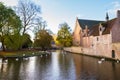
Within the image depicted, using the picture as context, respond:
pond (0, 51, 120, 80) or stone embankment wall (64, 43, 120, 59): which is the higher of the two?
stone embankment wall (64, 43, 120, 59)

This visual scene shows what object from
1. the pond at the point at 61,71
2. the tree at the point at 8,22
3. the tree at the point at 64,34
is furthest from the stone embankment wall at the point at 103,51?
the tree at the point at 64,34

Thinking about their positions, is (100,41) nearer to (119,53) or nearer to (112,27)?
(112,27)

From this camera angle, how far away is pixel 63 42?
86.1 m

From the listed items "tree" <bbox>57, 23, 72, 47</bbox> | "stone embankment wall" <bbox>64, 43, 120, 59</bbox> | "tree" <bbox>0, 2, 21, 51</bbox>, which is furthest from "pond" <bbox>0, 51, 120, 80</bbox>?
"tree" <bbox>57, 23, 72, 47</bbox>

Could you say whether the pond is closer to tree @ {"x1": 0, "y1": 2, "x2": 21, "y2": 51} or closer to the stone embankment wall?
the stone embankment wall

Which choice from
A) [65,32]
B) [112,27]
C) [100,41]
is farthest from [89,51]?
[65,32]

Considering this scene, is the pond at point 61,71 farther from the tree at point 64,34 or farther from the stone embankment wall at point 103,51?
the tree at point 64,34

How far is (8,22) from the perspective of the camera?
50594 mm

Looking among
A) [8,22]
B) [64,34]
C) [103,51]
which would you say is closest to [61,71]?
[103,51]

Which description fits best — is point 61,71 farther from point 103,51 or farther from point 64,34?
point 64,34

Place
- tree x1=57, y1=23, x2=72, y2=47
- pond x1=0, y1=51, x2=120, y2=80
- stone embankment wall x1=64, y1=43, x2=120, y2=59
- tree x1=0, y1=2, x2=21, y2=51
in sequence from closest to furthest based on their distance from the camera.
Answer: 1. pond x1=0, y1=51, x2=120, y2=80
2. stone embankment wall x1=64, y1=43, x2=120, y2=59
3. tree x1=0, y1=2, x2=21, y2=51
4. tree x1=57, y1=23, x2=72, y2=47

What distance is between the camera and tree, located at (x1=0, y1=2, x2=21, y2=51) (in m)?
49.5

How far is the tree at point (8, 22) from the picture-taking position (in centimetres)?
4946

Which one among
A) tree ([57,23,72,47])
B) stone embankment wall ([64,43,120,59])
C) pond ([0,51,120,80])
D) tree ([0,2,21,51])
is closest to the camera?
pond ([0,51,120,80])
